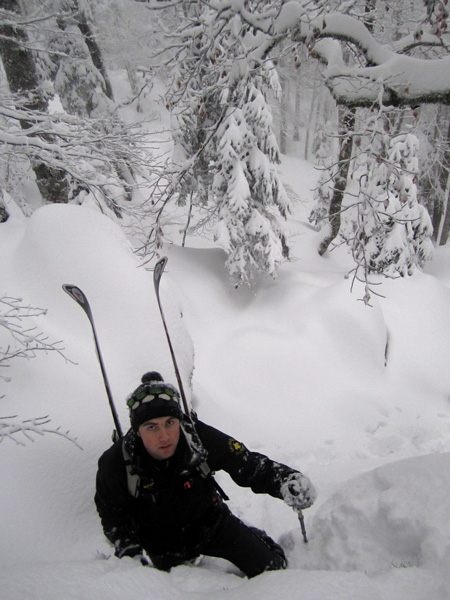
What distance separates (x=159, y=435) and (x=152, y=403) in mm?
224

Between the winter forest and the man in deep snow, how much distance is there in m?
0.26

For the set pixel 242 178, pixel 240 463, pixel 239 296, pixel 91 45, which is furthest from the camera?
pixel 91 45

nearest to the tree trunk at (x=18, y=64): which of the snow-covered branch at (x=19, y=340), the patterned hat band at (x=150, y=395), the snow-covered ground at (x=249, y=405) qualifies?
Result: the snow-covered ground at (x=249, y=405)

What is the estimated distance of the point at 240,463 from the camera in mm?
2920

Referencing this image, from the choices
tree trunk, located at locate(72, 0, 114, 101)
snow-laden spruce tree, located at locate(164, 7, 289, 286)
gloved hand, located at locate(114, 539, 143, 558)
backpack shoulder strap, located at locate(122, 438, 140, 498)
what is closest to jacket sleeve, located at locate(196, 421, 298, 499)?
backpack shoulder strap, located at locate(122, 438, 140, 498)

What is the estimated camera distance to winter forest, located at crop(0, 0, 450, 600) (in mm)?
2682

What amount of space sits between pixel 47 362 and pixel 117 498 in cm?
198

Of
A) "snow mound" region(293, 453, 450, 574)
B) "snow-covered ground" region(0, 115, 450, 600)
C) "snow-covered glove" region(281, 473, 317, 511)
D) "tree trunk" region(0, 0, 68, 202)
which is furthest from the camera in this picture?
"tree trunk" region(0, 0, 68, 202)

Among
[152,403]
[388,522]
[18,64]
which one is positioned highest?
[18,64]

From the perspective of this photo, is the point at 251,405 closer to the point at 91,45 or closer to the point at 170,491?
the point at 170,491

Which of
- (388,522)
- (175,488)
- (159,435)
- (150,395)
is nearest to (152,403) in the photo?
(150,395)

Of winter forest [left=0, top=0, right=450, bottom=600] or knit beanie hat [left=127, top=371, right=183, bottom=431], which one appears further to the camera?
winter forest [left=0, top=0, right=450, bottom=600]

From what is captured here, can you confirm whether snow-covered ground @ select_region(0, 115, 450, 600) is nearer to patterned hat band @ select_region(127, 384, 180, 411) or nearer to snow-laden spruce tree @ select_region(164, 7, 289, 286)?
patterned hat band @ select_region(127, 384, 180, 411)

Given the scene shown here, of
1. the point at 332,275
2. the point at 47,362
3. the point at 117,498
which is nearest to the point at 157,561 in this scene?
the point at 117,498
